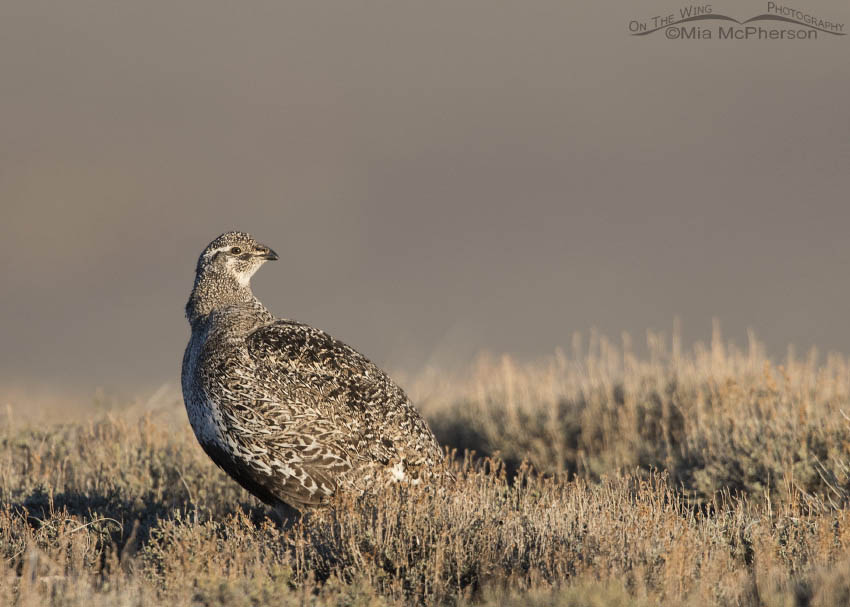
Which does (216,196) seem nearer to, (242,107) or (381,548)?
(242,107)

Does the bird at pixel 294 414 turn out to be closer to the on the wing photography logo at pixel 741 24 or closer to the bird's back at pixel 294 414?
the bird's back at pixel 294 414

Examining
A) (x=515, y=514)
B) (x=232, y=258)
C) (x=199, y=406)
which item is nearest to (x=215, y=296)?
(x=232, y=258)

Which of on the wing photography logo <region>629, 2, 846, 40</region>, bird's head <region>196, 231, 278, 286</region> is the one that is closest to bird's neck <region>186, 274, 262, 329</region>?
bird's head <region>196, 231, 278, 286</region>

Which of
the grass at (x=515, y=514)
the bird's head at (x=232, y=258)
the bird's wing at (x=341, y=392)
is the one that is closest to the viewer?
the grass at (x=515, y=514)

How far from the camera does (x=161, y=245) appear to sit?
2152 inches

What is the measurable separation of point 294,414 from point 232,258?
187 cm

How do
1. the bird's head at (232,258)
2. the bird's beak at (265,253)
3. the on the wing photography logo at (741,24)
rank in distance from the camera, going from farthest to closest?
the on the wing photography logo at (741,24) < the bird's beak at (265,253) < the bird's head at (232,258)

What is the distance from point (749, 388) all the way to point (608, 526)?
16.2 ft

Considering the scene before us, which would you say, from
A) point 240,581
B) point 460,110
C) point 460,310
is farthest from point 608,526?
point 460,110

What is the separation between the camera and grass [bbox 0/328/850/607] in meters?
5.76

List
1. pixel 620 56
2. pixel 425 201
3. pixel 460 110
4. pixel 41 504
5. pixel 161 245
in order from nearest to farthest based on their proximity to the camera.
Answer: pixel 41 504 < pixel 161 245 < pixel 425 201 < pixel 460 110 < pixel 620 56

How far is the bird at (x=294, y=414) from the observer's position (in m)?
7.10

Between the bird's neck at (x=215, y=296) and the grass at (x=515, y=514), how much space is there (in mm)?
1611

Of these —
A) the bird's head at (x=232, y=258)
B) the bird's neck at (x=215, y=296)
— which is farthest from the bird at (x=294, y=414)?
the bird's head at (x=232, y=258)
